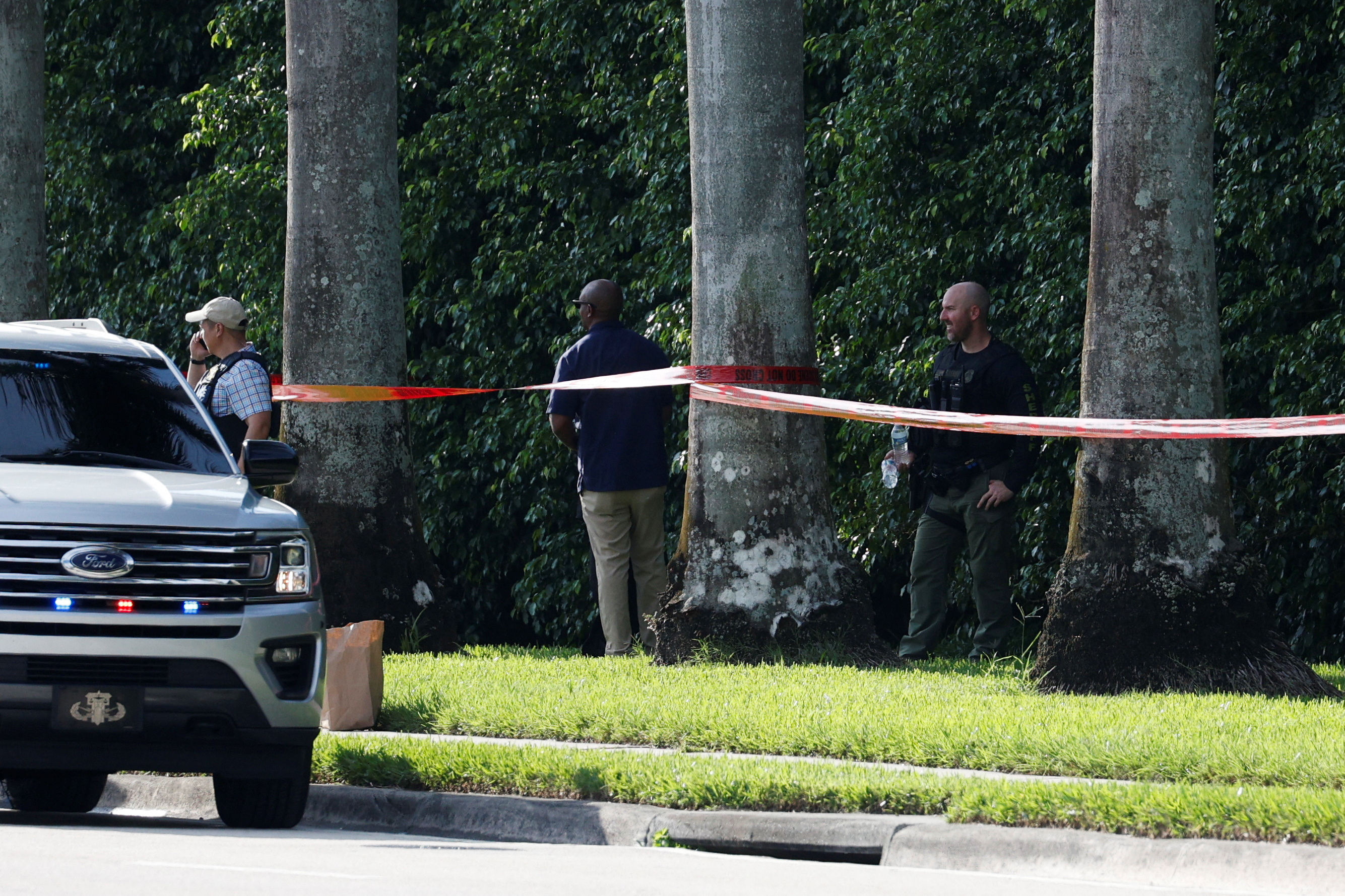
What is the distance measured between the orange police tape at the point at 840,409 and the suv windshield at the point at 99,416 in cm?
337

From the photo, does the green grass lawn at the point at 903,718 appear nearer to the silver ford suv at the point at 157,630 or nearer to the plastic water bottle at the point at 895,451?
the plastic water bottle at the point at 895,451

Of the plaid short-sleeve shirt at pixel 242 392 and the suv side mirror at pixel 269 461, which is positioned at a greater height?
the plaid short-sleeve shirt at pixel 242 392

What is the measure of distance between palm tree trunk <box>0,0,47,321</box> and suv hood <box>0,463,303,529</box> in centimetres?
757

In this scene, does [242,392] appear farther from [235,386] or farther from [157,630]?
[157,630]

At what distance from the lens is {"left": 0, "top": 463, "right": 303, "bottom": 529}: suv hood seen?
23.4 feet

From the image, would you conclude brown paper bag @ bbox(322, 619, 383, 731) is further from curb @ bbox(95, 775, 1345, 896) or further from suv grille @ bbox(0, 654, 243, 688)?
suv grille @ bbox(0, 654, 243, 688)

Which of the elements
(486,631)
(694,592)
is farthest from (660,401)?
(486,631)

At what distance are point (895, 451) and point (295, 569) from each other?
5541 millimetres

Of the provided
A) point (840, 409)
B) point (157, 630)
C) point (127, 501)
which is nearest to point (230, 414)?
point (840, 409)

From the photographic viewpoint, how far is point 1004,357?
11.7 m

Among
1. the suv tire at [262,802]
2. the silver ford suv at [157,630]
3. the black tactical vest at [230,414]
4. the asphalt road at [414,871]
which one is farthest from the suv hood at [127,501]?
the black tactical vest at [230,414]

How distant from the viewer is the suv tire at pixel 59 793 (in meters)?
A: 8.55

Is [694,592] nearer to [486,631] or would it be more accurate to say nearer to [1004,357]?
[1004,357]

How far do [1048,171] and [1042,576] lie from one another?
100 inches
